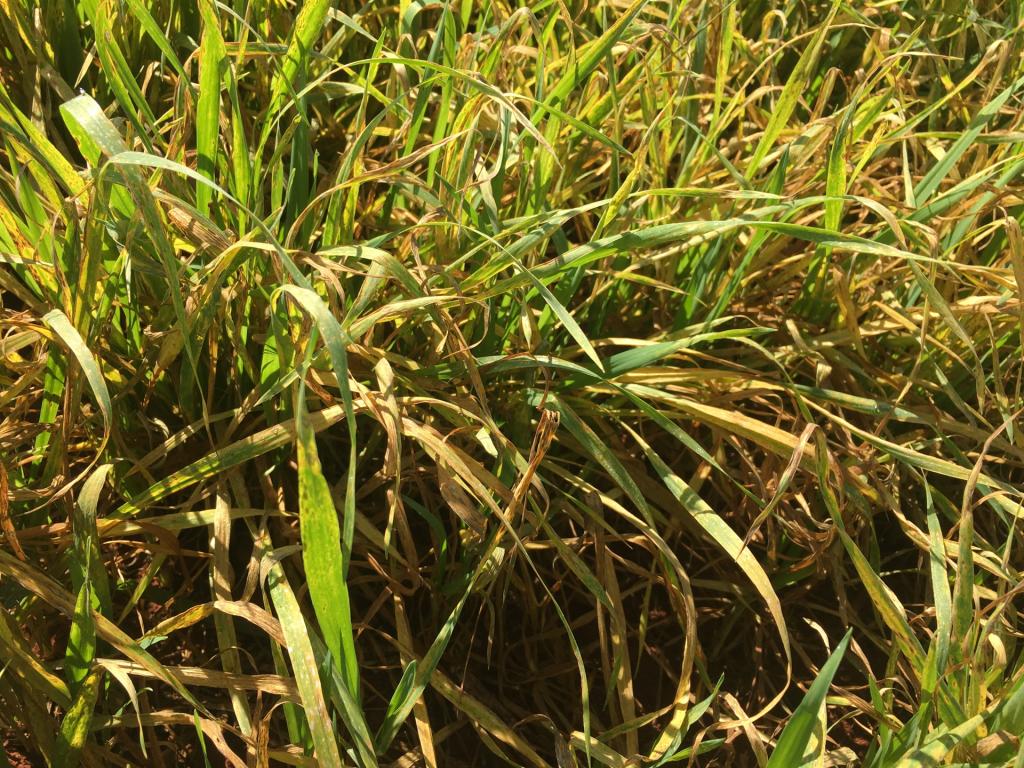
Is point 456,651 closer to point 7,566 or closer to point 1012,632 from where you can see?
point 7,566

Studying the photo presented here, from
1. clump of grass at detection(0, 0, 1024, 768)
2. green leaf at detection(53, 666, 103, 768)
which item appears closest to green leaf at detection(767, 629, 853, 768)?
clump of grass at detection(0, 0, 1024, 768)

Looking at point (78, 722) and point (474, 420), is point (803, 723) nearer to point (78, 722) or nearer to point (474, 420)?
point (474, 420)

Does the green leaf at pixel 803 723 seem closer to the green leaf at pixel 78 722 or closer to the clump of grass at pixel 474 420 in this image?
the clump of grass at pixel 474 420

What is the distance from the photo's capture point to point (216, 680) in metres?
0.87

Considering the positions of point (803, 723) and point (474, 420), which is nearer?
point (803, 723)

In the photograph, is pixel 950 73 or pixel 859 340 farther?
pixel 950 73

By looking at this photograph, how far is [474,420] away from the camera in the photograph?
1015 millimetres

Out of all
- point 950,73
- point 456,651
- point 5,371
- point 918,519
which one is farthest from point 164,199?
point 950,73

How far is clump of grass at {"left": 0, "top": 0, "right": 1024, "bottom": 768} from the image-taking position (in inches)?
34.5

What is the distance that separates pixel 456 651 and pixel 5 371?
1.61 feet

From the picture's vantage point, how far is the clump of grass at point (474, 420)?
0.88 m

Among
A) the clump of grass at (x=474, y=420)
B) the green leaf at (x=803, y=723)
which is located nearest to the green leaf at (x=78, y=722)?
the clump of grass at (x=474, y=420)

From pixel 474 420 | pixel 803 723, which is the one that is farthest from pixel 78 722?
pixel 803 723

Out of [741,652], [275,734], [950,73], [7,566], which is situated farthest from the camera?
[950,73]
